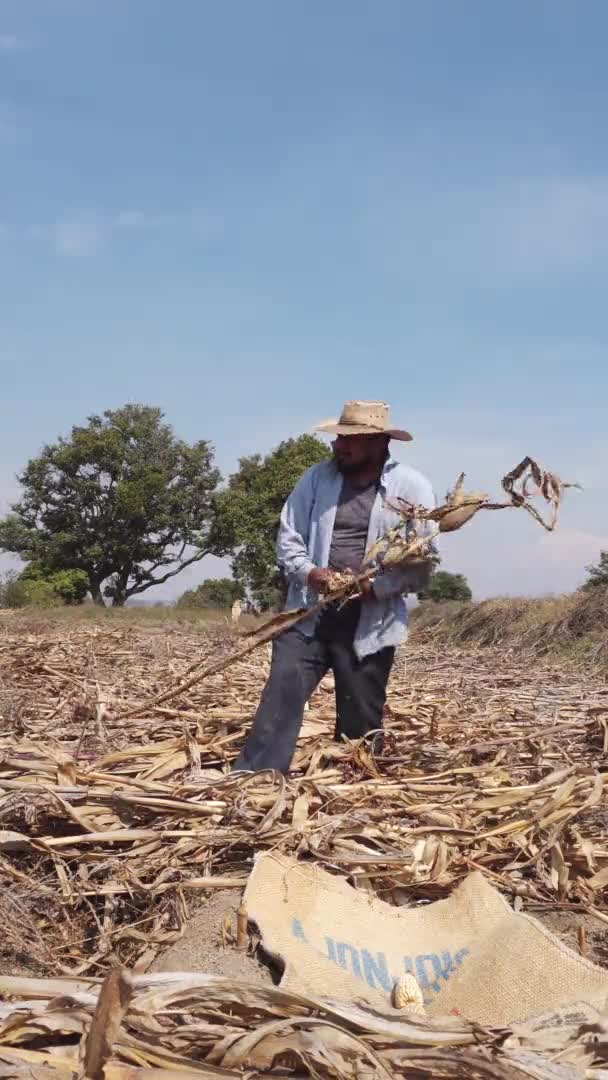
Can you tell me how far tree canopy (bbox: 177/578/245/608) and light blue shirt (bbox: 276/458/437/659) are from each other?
27916mm

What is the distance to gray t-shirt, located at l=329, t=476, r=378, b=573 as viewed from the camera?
443 cm

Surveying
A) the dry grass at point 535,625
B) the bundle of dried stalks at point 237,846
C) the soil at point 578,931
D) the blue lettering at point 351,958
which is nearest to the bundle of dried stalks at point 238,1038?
the bundle of dried stalks at point 237,846

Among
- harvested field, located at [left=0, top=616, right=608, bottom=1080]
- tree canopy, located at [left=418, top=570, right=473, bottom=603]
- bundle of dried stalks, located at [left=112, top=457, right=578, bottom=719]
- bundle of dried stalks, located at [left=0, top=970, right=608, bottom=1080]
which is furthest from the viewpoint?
tree canopy, located at [left=418, top=570, right=473, bottom=603]

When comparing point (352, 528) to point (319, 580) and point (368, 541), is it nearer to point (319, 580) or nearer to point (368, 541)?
point (368, 541)

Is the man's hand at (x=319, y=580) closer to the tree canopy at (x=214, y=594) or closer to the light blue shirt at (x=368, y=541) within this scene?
the light blue shirt at (x=368, y=541)

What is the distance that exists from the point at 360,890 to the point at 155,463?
130 feet

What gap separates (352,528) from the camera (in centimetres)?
445

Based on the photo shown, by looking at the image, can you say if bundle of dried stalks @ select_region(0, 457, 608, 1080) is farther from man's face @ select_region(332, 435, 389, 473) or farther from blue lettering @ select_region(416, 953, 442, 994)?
man's face @ select_region(332, 435, 389, 473)

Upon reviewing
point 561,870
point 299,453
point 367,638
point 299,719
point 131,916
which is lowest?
point 131,916

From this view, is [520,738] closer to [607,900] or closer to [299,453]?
[607,900]

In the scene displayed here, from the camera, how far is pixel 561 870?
317cm

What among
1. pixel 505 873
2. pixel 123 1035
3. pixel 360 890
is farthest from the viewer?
pixel 505 873

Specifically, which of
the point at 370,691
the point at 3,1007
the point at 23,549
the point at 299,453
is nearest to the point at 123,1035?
the point at 3,1007

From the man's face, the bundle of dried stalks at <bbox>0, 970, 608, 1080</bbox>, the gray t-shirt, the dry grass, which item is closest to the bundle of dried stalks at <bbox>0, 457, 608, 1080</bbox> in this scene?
the bundle of dried stalks at <bbox>0, 970, 608, 1080</bbox>
